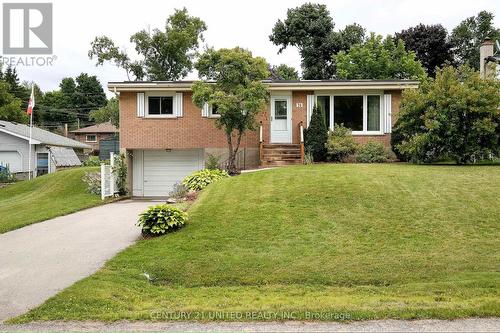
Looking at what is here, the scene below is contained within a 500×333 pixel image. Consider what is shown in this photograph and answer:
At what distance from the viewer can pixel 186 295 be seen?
252 inches

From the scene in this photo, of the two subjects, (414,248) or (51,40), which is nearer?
(414,248)

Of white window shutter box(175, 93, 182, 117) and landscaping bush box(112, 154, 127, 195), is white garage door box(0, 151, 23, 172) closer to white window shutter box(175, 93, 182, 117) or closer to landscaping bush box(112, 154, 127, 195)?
landscaping bush box(112, 154, 127, 195)

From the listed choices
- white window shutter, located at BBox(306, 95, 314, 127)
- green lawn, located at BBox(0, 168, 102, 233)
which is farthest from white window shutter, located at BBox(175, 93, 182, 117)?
white window shutter, located at BBox(306, 95, 314, 127)

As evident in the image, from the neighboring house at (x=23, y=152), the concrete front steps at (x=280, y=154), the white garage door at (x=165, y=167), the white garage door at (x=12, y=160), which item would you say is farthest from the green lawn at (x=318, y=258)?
the white garage door at (x=12, y=160)

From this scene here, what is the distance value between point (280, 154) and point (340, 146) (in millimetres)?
2707

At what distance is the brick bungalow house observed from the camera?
2067 cm

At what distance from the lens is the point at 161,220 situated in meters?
9.89

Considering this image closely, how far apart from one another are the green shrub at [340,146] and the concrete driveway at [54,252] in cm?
871

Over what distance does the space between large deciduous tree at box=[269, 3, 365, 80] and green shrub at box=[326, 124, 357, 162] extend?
21.3 meters

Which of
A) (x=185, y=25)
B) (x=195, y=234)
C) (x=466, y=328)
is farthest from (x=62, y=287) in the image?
(x=185, y=25)

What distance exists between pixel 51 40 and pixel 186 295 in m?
16.6

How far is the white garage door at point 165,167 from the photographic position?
2266cm

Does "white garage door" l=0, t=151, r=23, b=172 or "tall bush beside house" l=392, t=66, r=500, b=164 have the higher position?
"tall bush beside house" l=392, t=66, r=500, b=164

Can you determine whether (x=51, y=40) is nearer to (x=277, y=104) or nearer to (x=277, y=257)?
(x=277, y=104)
